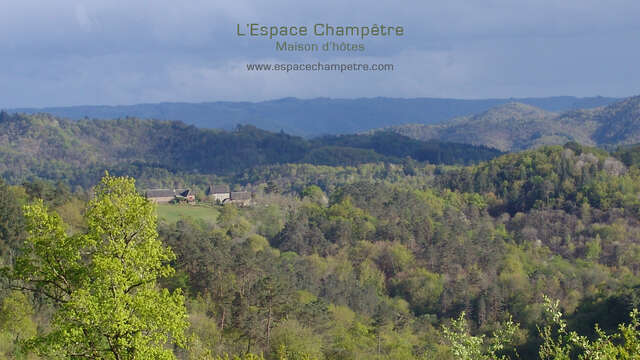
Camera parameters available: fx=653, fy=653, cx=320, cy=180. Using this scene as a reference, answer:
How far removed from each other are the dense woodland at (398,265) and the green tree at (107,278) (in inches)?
4.2

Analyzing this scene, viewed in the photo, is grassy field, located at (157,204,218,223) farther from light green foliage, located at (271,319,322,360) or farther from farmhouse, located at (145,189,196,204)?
light green foliage, located at (271,319,322,360)

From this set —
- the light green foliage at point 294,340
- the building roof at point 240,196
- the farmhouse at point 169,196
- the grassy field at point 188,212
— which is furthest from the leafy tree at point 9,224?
the building roof at point 240,196

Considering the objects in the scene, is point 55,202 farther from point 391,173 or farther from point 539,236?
point 391,173

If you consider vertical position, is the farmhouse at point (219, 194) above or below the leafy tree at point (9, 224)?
below

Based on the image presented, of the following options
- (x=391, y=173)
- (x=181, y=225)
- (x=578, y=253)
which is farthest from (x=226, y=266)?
(x=391, y=173)

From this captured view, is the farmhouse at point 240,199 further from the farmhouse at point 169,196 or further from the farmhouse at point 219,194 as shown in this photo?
the farmhouse at point 169,196

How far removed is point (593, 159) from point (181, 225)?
3020 inches

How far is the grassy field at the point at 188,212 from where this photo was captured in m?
91.2

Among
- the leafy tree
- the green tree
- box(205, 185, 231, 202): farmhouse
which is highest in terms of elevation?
the green tree

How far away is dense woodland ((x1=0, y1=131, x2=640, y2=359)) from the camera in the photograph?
1972cm

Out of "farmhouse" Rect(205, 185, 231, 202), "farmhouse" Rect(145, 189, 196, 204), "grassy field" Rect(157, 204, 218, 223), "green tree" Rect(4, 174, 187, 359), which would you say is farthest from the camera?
"farmhouse" Rect(205, 185, 231, 202)

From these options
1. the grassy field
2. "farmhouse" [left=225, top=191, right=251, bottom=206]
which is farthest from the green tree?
"farmhouse" [left=225, top=191, right=251, bottom=206]

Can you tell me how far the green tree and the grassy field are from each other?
75.4m

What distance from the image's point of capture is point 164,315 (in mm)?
12500
